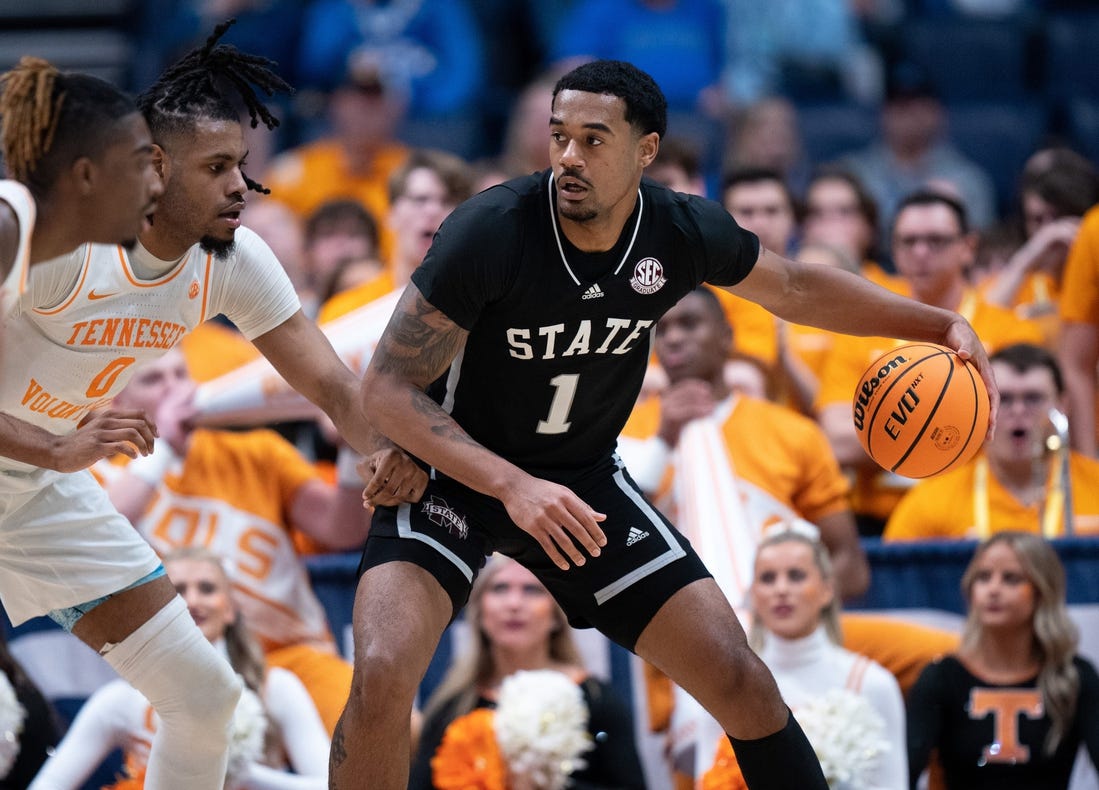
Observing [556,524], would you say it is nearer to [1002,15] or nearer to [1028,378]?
[1028,378]

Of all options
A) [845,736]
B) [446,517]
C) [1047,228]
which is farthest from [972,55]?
[446,517]

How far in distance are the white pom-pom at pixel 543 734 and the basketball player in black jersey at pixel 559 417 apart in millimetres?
1162

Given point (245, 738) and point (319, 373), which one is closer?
point (319, 373)

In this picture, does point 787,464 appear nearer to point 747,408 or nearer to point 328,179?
point 747,408

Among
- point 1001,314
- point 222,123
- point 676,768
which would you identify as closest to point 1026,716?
point 676,768

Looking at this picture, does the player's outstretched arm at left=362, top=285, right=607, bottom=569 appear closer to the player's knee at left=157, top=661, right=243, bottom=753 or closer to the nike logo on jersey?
the nike logo on jersey

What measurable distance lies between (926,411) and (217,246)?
2.00 m

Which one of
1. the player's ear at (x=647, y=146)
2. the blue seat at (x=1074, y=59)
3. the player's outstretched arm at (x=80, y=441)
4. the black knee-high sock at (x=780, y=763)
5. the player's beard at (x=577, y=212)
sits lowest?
the black knee-high sock at (x=780, y=763)

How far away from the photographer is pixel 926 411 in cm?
472

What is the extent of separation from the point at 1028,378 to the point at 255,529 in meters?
3.08

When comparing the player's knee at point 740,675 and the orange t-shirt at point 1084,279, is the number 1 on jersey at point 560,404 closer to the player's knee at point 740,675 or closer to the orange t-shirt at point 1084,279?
the player's knee at point 740,675

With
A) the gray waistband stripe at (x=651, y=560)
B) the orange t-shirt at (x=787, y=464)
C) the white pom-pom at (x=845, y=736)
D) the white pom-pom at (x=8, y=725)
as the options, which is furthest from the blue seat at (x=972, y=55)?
the white pom-pom at (x=8, y=725)

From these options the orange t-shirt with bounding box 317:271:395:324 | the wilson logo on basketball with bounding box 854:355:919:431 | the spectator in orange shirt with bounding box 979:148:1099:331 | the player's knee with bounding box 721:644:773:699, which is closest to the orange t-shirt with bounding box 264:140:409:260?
the orange t-shirt with bounding box 317:271:395:324

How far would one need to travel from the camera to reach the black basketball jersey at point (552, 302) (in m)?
4.28
